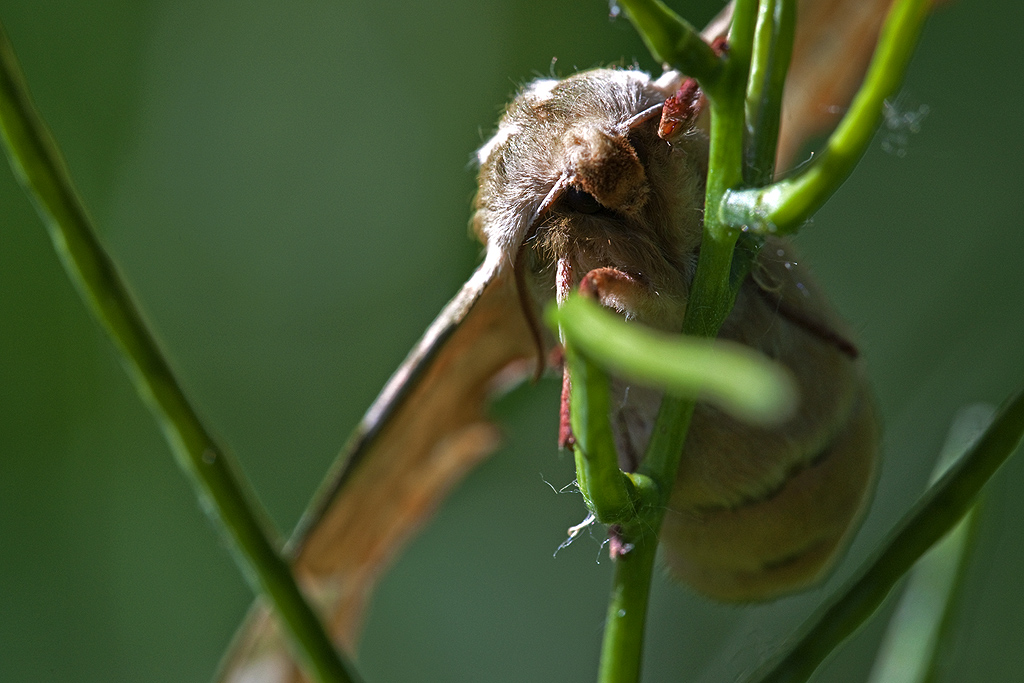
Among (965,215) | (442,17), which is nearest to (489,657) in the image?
(965,215)

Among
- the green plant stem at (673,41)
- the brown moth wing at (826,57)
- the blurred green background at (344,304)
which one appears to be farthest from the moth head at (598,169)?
the blurred green background at (344,304)

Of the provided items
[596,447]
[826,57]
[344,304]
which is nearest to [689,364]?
[596,447]

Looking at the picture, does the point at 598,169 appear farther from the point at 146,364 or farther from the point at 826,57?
the point at 826,57

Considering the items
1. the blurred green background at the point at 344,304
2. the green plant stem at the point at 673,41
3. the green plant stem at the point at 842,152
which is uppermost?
the green plant stem at the point at 673,41

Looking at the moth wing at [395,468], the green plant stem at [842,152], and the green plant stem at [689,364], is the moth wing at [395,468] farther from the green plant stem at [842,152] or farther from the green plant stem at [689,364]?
the green plant stem at [689,364]

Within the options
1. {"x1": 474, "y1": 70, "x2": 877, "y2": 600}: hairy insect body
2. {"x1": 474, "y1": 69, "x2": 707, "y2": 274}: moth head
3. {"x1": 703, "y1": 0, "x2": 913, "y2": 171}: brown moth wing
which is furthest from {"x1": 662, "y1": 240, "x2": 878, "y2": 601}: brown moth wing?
{"x1": 703, "y1": 0, "x2": 913, "y2": 171}: brown moth wing

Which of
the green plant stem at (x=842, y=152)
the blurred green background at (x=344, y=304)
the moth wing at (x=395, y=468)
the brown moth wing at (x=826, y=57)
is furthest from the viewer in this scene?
the blurred green background at (x=344, y=304)

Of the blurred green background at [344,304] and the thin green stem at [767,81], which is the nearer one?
the thin green stem at [767,81]

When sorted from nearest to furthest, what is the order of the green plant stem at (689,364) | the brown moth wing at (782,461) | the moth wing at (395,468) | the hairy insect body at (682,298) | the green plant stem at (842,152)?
the green plant stem at (689,364)
the green plant stem at (842,152)
the hairy insect body at (682,298)
the brown moth wing at (782,461)
the moth wing at (395,468)
